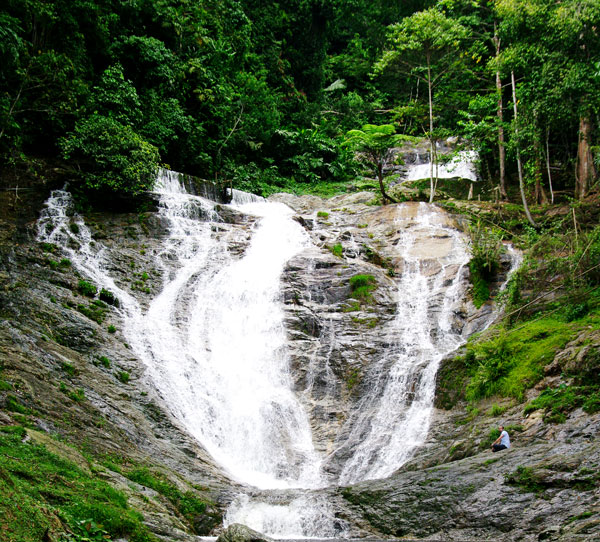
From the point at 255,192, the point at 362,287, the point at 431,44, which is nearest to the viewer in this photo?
the point at 362,287

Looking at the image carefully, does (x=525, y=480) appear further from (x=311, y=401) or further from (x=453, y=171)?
(x=453, y=171)

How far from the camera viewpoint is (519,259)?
16.9 meters

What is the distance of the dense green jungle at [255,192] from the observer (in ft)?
23.7

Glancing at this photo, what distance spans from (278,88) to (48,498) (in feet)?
105

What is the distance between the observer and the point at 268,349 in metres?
14.5

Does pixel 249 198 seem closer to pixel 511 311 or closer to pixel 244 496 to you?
pixel 511 311

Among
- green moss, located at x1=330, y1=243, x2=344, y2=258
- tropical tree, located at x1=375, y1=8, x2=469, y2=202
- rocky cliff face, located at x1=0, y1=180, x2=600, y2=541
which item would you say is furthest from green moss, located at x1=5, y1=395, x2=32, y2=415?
tropical tree, located at x1=375, y1=8, x2=469, y2=202

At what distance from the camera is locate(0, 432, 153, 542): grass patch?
4523mm

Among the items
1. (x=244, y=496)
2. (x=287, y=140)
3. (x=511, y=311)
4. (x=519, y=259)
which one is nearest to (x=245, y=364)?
(x=244, y=496)

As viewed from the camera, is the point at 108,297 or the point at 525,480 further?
the point at 108,297

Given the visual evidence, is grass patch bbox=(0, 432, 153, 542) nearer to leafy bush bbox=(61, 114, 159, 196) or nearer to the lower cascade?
the lower cascade

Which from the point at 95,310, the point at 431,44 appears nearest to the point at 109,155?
the point at 95,310

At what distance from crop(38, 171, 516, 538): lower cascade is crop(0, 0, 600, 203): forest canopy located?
317cm

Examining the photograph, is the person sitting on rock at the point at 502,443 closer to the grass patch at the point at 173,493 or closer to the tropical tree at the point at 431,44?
the grass patch at the point at 173,493
